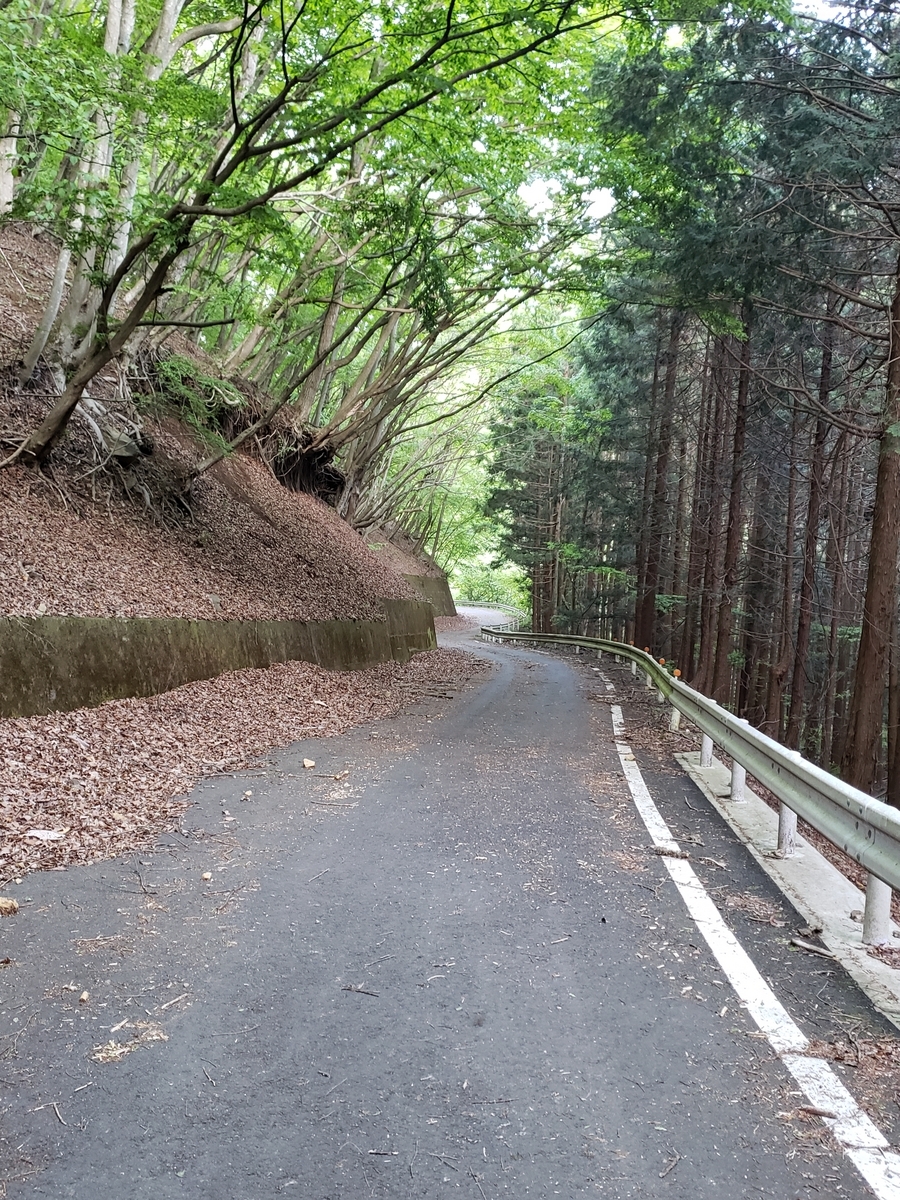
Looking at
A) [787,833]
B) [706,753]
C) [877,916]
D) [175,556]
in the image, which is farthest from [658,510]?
[877,916]

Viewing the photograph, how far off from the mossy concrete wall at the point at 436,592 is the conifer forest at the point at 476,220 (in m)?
17.0

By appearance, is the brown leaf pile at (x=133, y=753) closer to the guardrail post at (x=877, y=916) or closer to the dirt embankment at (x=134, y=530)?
the dirt embankment at (x=134, y=530)

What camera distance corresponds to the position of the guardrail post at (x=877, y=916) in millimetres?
3918

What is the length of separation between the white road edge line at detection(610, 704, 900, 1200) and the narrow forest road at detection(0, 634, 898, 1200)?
6 cm

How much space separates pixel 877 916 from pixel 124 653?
7159 mm

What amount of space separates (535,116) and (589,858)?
12.4 meters

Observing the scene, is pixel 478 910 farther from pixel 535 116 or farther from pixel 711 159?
pixel 535 116

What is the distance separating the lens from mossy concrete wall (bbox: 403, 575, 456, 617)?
3900 cm

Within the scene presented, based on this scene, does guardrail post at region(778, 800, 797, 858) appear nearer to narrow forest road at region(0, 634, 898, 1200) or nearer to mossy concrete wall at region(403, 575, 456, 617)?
narrow forest road at region(0, 634, 898, 1200)

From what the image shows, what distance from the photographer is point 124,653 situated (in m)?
8.24

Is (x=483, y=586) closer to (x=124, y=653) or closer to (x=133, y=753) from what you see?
(x=124, y=653)

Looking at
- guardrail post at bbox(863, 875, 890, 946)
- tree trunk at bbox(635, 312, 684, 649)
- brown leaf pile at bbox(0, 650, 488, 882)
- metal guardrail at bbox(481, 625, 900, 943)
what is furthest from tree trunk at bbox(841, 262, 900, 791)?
tree trunk at bbox(635, 312, 684, 649)

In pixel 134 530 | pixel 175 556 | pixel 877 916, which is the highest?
pixel 134 530

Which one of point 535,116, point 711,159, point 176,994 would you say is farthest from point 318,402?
point 176,994
